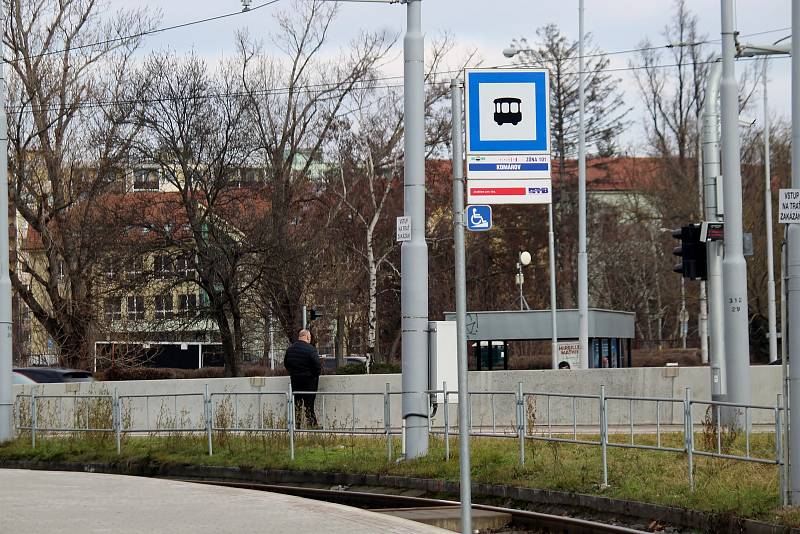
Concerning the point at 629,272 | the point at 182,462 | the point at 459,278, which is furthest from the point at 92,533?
the point at 629,272

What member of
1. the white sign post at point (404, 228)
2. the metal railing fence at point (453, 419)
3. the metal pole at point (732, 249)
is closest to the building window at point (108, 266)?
the metal railing fence at point (453, 419)

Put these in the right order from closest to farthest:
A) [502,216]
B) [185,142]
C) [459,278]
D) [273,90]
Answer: [459,278] < [185,142] < [273,90] < [502,216]

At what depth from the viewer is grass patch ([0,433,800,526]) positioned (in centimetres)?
1332

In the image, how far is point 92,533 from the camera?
10453 mm

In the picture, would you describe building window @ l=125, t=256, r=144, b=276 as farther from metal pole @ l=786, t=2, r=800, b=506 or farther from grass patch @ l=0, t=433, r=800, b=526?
metal pole @ l=786, t=2, r=800, b=506

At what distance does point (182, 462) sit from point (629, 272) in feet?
172

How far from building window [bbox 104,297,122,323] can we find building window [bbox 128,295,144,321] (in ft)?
1.31

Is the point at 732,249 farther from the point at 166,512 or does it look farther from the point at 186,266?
the point at 186,266

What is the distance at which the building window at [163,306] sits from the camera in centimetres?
4366

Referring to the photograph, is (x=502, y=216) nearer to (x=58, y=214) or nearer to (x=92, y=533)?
(x=58, y=214)

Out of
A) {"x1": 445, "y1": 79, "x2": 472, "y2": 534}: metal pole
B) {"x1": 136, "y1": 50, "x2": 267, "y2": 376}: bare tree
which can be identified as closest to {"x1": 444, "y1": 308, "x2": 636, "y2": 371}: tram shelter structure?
{"x1": 136, "y1": 50, "x2": 267, "y2": 376}: bare tree

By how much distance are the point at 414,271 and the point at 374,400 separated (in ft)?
11.9

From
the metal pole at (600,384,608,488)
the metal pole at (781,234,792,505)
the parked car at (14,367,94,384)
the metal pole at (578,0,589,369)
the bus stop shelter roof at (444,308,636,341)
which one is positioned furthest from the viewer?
the bus stop shelter roof at (444,308,636,341)

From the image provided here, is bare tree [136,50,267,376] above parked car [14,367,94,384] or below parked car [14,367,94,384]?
above
